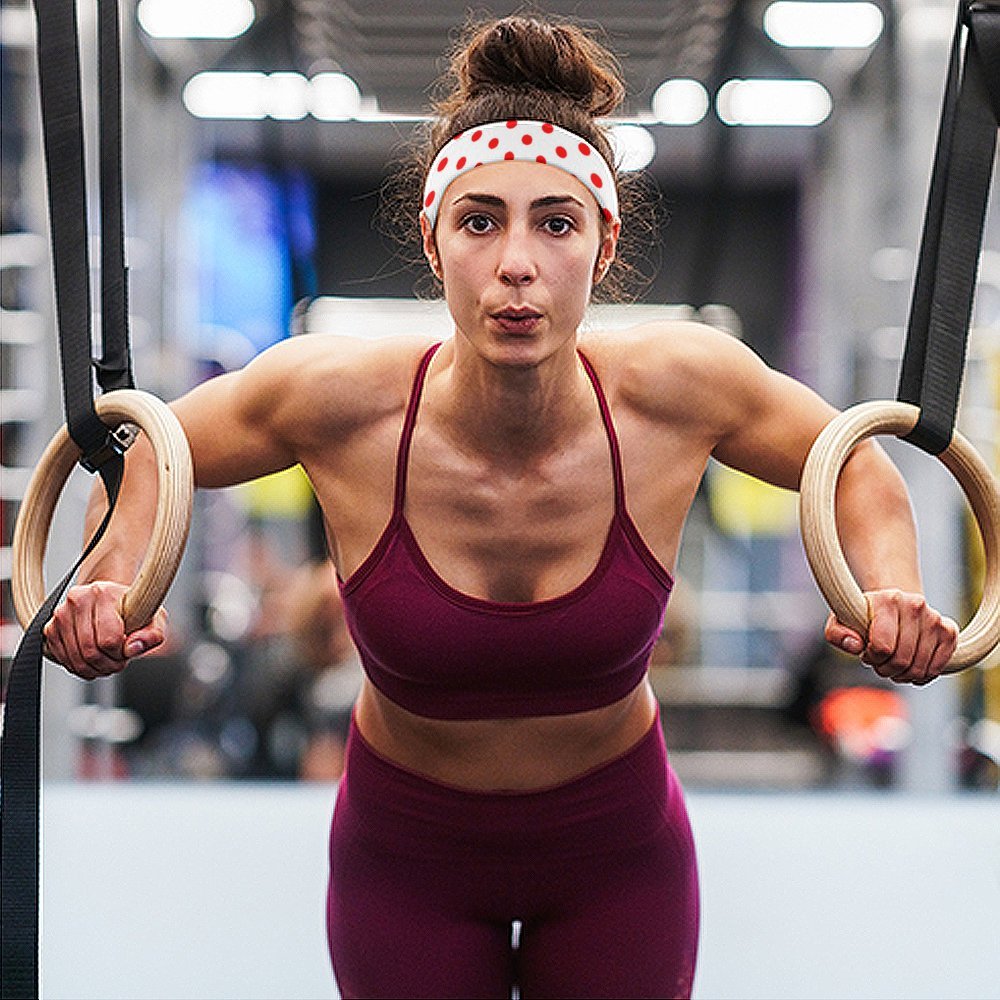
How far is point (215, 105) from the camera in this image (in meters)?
6.06

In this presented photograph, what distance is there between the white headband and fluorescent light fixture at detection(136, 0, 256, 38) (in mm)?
3233

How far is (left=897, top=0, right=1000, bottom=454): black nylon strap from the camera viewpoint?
1.48 m

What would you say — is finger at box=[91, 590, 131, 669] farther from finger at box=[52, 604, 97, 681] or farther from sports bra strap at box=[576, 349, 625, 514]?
sports bra strap at box=[576, 349, 625, 514]

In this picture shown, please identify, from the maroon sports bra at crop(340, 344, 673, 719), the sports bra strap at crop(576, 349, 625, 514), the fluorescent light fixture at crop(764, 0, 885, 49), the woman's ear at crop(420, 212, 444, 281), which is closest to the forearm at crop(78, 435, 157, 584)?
the maroon sports bra at crop(340, 344, 673, 719)

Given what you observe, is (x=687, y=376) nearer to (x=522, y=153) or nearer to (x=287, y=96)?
(x=522, y=153)

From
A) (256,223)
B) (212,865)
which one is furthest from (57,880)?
(256,223)

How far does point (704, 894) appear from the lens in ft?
10.3

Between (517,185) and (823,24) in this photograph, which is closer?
(517,185)

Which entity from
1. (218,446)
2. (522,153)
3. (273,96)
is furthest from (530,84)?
(273,96)

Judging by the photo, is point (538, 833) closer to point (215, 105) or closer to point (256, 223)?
point (215, 105)

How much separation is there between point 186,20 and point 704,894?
121 inches

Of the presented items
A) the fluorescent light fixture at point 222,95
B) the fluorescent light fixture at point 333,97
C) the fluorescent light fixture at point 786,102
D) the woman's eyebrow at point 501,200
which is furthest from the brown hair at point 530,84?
the fluorescent light fixture at point 786,102

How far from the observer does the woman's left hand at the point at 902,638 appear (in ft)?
4.68

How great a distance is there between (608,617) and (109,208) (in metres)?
0.62
